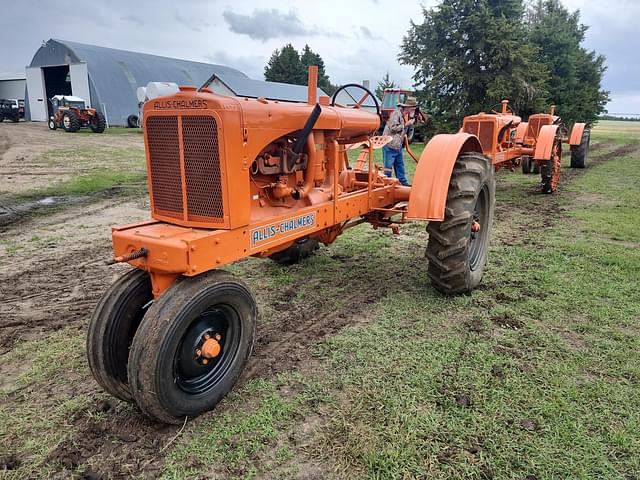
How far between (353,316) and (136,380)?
2.03 m

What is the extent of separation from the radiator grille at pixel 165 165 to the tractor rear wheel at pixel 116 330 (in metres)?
0.45

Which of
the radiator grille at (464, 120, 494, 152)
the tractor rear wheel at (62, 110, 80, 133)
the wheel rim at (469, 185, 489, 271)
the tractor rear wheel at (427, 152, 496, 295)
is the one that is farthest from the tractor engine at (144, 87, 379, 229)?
the tractor rear wheel at (62, 110, 80, 133)

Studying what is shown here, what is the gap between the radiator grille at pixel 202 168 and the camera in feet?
8.98

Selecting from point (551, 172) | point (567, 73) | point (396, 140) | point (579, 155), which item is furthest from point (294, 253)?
point (567, 73)

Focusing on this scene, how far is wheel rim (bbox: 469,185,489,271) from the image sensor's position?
480 cm

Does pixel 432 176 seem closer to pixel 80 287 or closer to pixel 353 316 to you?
pixel 353 316

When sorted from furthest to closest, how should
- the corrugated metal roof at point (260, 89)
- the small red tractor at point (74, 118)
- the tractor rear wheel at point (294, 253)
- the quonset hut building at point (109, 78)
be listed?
the quonset hut building at point (109, 78), the corrugated metal roof at point (260, 89), the small red tractor at point (74, 118), the tractor rear wheel at point (294, 253)

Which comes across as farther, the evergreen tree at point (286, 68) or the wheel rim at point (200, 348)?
the evergreen tree at point (286, 68)

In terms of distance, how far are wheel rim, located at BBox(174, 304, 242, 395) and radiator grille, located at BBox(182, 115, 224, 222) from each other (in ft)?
1.91

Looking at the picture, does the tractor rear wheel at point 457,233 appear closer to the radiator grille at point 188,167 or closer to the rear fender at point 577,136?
the radiator grille at point 188,167

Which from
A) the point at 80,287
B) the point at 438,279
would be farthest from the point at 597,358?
the point at 80,287

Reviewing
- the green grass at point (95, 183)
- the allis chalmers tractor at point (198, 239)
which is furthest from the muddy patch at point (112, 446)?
the green grass at point (95, 183)

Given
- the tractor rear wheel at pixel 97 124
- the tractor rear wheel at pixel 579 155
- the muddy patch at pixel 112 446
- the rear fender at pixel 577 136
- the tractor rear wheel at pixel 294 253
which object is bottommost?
the muddy patch at pixel 112 446

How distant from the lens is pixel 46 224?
7.02m
